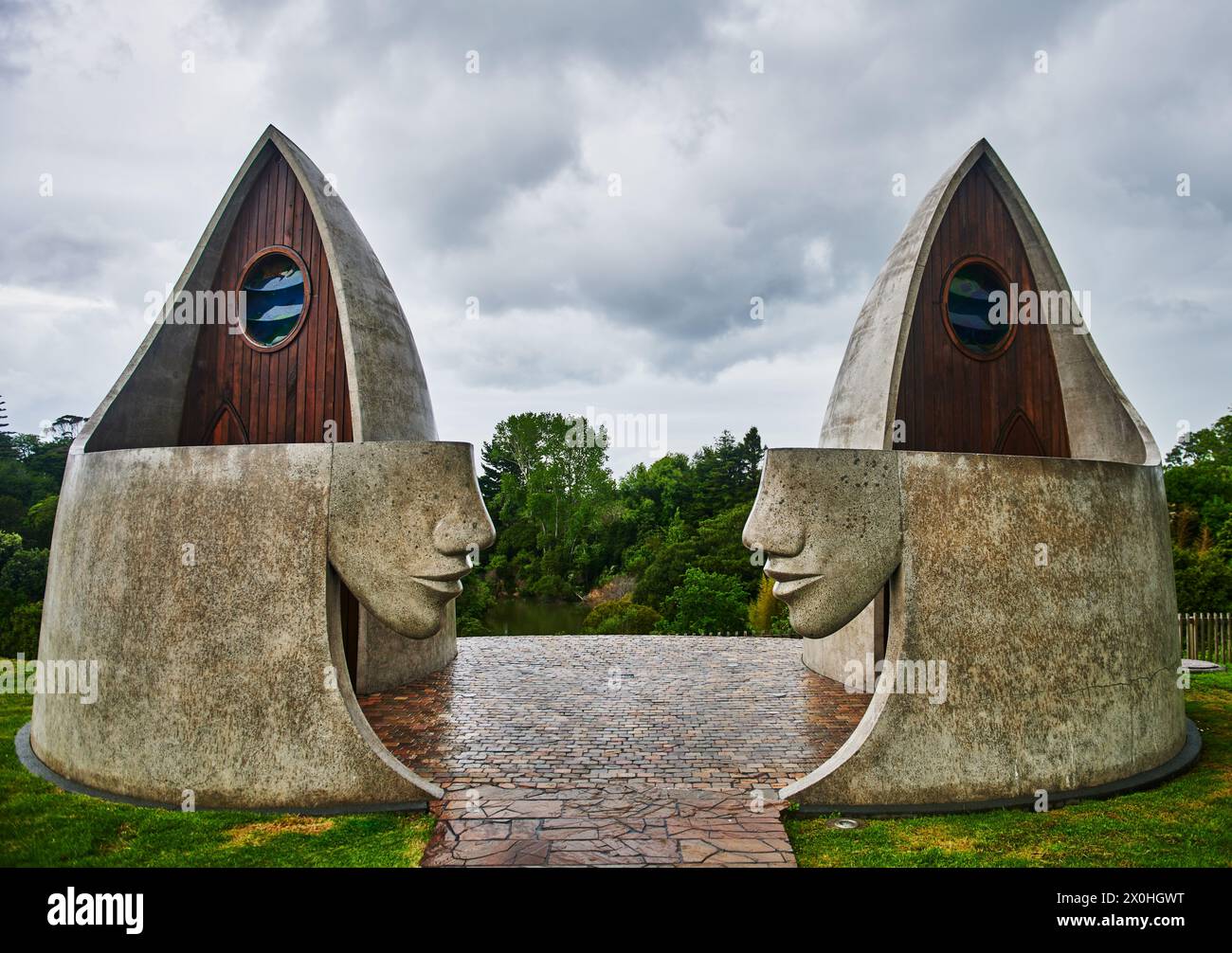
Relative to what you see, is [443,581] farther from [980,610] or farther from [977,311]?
[977,311]

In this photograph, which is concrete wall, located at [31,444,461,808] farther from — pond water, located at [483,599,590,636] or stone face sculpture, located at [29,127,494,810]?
pond water, located at [483,599,590,636]

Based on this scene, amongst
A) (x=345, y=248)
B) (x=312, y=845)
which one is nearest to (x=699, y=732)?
(x=312, y=845)

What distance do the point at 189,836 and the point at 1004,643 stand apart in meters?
7.07

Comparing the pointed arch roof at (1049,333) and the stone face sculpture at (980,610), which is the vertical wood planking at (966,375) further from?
the stone face sculpture at (980,610)

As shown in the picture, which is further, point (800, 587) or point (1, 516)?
point (1, 516)

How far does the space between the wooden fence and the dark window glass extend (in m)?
18.6

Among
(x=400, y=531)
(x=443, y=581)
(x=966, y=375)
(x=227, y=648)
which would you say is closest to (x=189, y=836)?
(x=227, y=648)

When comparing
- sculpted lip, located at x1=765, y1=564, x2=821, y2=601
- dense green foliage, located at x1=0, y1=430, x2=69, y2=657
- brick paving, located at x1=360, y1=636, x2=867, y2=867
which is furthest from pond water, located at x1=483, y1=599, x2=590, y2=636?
sculpted lip, located at x1=765, y1=564, x2=821, y2=601

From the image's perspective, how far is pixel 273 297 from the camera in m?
10.2

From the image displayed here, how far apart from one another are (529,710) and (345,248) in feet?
21.5

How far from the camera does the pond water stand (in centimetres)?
2991

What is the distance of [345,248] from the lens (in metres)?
10.1
